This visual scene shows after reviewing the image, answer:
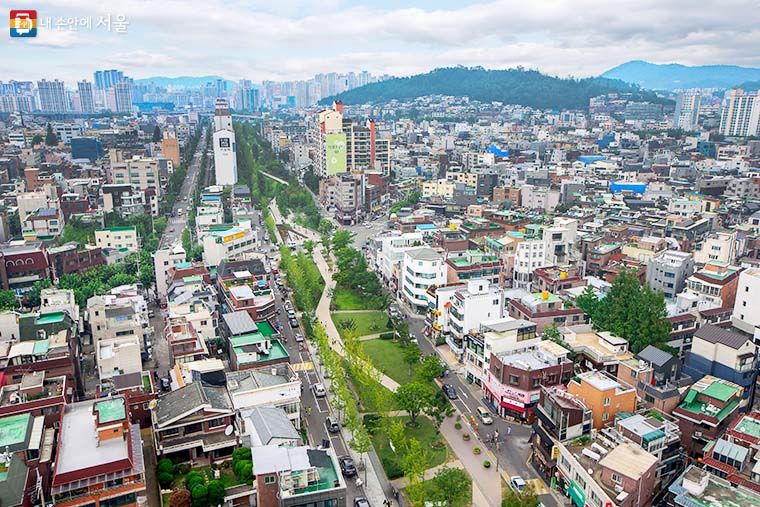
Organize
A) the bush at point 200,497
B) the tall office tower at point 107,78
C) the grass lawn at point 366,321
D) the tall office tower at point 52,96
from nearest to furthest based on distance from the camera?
the bush at point 200,497, the grass lawn at point 366,321, the tall office tower at point 52,96, the tall office tower at point 107,78

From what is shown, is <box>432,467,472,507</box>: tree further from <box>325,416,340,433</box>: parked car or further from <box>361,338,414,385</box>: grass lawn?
<box>361,338,414,385</box>: grass lawn

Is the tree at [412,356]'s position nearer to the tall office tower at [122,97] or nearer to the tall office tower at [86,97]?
the tall office tower at [86,97]

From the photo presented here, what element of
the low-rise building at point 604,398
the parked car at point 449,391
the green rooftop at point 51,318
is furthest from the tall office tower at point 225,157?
the low-rise building at point 604,398

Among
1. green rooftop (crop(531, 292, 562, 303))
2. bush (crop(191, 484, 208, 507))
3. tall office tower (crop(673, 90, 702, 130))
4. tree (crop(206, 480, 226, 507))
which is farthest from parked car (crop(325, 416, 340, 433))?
tall office tower (crop(673, 90, 702, 130))

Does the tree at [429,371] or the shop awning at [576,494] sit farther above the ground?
the tree at [429,371]

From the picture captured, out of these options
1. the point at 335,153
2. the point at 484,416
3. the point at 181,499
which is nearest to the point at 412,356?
the point at 484,416

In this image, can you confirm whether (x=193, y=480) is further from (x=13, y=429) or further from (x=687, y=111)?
(x=687, y=111)

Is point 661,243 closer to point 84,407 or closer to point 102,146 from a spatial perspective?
point 84,407
